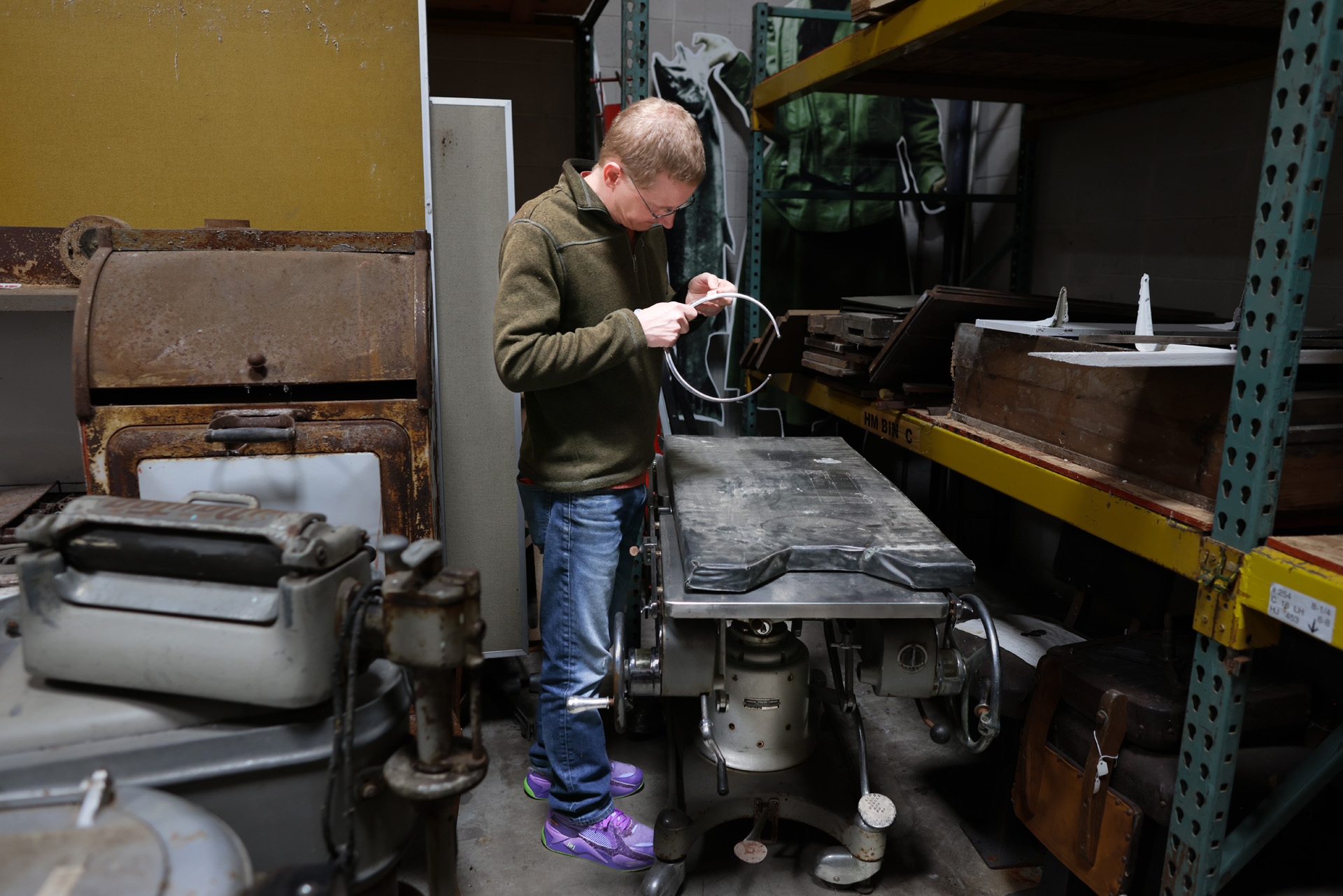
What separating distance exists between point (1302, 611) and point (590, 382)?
3.89 ft

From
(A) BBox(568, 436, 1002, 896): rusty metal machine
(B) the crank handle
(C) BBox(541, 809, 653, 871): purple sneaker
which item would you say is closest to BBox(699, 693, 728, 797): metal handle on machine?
(A) BBox(568, 436, 1002, 896): rusty metal machine

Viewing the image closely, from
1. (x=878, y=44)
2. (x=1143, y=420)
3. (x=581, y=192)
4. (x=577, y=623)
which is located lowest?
(x=577, y=623)

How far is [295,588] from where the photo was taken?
84cm

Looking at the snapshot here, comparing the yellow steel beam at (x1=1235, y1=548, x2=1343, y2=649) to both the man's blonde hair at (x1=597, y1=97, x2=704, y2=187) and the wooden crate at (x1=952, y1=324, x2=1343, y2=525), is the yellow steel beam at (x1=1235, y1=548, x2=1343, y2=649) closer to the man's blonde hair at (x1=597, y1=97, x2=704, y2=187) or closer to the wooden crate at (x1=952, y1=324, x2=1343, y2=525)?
the wooden crate at (x1=952, y1=324, x2=1343, y2=525)

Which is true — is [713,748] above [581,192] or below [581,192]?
below

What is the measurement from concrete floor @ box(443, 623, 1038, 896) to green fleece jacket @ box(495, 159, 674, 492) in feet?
2.55

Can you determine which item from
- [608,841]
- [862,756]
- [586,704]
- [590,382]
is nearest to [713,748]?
[586,704]

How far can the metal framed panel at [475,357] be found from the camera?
83.4 inches

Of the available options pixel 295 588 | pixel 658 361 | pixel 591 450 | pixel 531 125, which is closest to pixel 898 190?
pixel 531 125

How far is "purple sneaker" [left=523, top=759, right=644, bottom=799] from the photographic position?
1.98m

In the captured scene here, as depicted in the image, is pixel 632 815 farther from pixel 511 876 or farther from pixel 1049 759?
pixel 1049 759

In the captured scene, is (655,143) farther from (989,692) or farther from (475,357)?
(989,692)

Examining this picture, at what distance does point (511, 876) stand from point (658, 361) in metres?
1.14

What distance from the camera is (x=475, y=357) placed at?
7.23 ft
